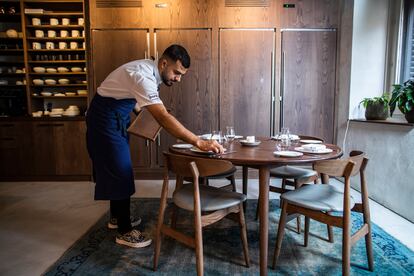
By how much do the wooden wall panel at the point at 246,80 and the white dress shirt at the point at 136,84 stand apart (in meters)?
1.90

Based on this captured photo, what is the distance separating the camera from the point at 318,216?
64.8 inches

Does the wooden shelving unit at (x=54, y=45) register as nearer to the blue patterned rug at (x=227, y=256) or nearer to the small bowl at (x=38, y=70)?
the small bowl at (x=38, y=70)

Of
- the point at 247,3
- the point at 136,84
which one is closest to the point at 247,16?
the point at 247,3

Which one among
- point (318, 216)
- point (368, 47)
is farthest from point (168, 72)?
point (368, 47)

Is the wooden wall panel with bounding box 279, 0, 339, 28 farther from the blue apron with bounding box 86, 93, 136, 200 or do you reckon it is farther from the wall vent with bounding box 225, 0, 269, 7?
the blue apron with bounding box 86, 93, 136, 200

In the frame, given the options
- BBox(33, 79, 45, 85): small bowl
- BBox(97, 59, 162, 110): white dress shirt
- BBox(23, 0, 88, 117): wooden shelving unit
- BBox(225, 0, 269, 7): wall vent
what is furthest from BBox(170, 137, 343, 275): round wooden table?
BBox(33, 79, 45, 85): small bowl

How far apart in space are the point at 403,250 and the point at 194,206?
1526mm

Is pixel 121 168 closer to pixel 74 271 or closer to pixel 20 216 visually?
pixel 74 271

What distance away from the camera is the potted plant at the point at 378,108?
10.4 ft

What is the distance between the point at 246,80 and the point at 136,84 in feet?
7.44

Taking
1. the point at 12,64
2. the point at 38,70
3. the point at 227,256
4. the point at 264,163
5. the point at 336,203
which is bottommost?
the point at 227,256

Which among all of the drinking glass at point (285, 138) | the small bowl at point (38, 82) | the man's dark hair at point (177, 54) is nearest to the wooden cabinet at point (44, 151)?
the small bowl at point (38, 82)

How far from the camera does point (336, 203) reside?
1.68 metres

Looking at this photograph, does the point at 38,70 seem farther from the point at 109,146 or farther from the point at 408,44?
the point at 408,44
